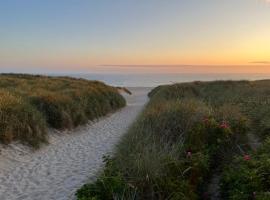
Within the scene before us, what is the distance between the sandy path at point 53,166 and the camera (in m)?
7.33

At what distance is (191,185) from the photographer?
21.8 ft

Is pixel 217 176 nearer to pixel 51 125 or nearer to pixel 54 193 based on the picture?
pixel 54 193

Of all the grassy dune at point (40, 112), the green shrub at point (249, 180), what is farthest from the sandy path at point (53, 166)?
the green shrub at point (249, 180)

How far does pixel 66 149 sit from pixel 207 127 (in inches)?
178

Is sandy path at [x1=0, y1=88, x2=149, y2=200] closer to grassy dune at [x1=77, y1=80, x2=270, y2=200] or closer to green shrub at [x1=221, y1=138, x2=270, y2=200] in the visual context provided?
grassy dune at [x1=77, y1=80, x2=270, y2=200]

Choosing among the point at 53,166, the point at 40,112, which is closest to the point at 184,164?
the point at 53,166

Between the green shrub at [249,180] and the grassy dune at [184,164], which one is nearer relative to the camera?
the green shrub at [249,180]

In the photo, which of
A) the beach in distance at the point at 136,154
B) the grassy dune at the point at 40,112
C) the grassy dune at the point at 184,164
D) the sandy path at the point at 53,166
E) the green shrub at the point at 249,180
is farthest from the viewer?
the grassy dune at the point at 40,112

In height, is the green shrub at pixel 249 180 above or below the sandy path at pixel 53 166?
above

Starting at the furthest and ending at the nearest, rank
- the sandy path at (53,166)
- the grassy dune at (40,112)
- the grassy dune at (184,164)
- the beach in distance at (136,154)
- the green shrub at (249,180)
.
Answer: the grassy dune at (40,112) < the sandy path at (53,166) < the beach in distance at (136,154) < the grassy dune at (184,164) < the green shrub at (249,180)

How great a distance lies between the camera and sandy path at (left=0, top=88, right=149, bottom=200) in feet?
24.0

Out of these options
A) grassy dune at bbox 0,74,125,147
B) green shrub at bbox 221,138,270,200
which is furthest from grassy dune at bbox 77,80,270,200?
grassy dune at bbox 0,74,125,147

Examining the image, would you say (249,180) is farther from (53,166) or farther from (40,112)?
(40,112)

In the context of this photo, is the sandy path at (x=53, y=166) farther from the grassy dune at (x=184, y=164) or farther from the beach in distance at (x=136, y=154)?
the grassy dune at (x=184, y=164)
